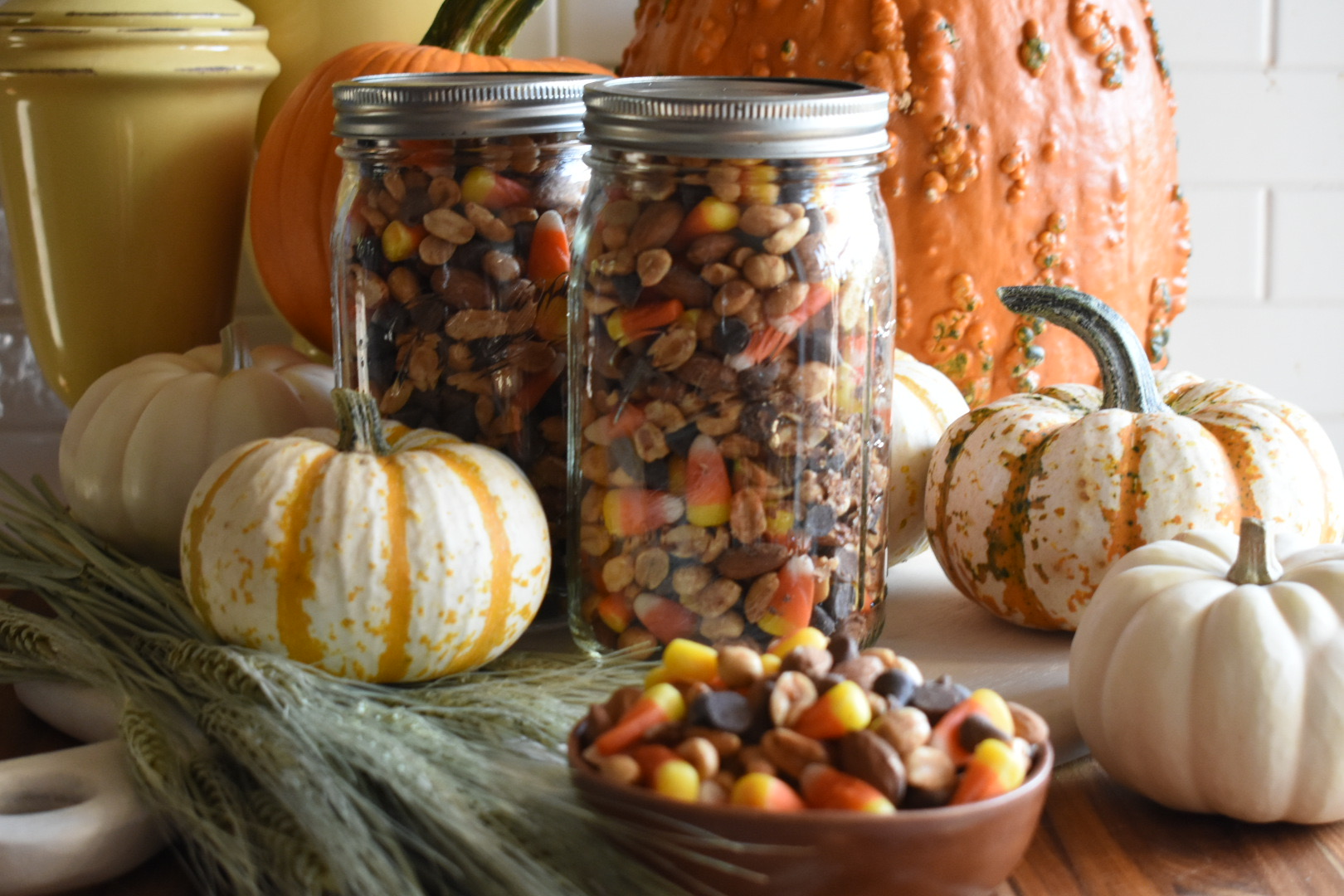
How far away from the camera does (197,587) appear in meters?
0.74

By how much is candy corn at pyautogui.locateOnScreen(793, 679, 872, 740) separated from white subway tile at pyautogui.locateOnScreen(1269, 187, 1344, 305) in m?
1.11

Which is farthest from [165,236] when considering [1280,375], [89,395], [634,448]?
[1280,375]

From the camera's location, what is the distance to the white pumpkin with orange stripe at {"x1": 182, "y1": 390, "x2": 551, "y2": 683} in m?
0.71

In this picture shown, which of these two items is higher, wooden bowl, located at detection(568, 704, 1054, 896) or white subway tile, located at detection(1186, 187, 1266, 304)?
white subway tile, located at detection(1186, 187, 1266, 304)

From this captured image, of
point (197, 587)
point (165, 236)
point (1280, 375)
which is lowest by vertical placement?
point (1280, 375)

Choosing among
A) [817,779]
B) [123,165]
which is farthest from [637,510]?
[123,165]

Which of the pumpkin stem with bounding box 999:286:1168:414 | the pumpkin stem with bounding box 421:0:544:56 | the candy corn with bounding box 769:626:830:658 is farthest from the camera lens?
the pumpkin stem with bounding box 421:0:544:56

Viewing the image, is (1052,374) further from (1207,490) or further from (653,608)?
(653,608)

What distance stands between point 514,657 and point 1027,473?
0.34 metres

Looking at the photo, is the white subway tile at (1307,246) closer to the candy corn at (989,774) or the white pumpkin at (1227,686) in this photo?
the white pumpkin at (1227,686)

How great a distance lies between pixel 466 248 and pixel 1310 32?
1.00 meters

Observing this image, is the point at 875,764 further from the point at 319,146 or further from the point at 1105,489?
the point at 319,146

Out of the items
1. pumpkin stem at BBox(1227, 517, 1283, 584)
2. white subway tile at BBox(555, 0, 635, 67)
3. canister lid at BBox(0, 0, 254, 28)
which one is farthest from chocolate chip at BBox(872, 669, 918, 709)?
white subway tile at BBox(555, 0, 635, 67)

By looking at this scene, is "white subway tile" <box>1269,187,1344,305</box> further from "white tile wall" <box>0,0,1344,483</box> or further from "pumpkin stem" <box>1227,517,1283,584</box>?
"pumpkin stem" <box>1227,517,1283,584</box>
